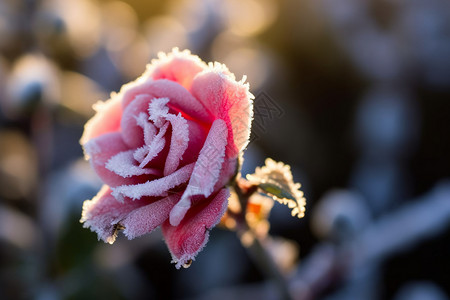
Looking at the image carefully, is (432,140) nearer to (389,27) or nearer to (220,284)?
(389,27)

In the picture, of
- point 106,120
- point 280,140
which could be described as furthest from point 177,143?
point 280,140

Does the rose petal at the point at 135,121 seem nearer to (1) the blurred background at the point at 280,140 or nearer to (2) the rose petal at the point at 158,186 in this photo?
(2) the rose petal at the point at 158,186

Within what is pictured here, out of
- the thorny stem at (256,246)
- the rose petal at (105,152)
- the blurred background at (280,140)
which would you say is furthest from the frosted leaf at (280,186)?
the blurred background at (280,140)

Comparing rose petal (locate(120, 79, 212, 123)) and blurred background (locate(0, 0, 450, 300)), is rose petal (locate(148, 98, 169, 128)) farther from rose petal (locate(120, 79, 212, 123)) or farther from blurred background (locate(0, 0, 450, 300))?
blurred background (locate(0, 0, 450, 300))

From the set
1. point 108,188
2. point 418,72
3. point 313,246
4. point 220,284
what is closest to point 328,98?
point 418,72

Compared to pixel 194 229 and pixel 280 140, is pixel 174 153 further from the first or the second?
pixel 280 140

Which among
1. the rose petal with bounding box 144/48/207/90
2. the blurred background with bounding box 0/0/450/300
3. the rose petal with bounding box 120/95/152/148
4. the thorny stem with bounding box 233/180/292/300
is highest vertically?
the rose petal with bounding box 144/48/207/90

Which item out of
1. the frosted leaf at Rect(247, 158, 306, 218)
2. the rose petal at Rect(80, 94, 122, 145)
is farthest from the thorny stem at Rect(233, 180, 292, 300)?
the rose petal at Rect(80, 94, 122, 145)
